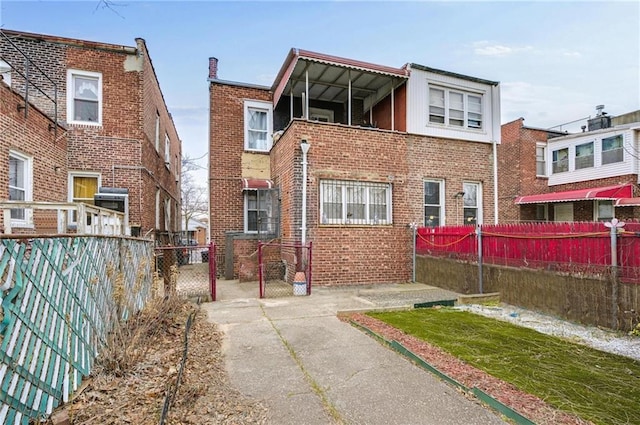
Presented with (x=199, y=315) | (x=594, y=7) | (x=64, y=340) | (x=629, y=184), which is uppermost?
(x=594, y=7)

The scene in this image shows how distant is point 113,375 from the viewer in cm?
361

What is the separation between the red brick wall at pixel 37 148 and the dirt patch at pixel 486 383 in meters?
9.22

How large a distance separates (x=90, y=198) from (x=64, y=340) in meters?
9.21

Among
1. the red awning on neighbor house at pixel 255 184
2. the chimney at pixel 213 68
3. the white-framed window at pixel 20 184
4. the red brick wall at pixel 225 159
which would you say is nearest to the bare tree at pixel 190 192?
the chimney at pixel 213 68

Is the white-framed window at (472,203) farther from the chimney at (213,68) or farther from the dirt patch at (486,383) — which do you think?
the chimney at (213,68)

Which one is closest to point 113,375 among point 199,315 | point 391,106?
point 199,315

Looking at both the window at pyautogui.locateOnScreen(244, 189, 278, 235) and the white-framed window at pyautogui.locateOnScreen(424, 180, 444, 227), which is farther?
the window at pyautogui.locateOnScreen(244, 189, 278, 235)

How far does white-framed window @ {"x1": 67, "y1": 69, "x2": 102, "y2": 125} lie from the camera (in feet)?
34.6

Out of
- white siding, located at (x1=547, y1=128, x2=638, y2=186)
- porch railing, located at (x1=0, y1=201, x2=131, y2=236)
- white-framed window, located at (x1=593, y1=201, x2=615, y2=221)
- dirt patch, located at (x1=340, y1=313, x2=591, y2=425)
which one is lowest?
dirt patch, located at (x1=340, y1=313, x2=591, y2=425)

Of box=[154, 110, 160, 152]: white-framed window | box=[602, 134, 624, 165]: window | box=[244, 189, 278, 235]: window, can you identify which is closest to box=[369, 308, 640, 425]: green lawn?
box=[244, 189, 278, 235]: window

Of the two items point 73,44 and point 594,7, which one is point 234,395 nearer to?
point 594,7

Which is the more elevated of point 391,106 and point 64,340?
point 391,106

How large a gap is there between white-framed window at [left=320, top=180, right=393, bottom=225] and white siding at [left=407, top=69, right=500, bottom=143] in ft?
7.99

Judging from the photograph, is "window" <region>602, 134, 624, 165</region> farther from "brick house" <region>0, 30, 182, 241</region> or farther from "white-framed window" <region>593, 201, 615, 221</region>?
"brick house" <region>0, 30, 182, 241</region>
